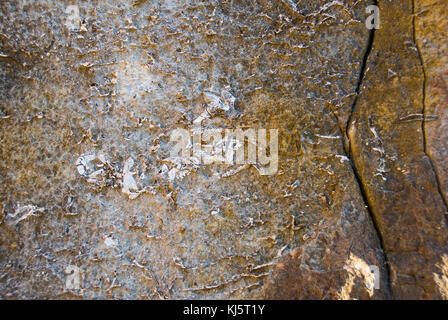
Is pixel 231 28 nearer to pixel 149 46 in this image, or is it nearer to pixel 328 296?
pixel 149 46

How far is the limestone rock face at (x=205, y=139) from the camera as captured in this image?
0.77 metres

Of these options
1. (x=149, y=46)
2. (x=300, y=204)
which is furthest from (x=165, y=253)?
(x=149, y=46)

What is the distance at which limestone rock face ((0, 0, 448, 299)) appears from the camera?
0.77 m

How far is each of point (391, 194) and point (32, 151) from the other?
0.76 m

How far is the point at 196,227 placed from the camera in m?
0.81

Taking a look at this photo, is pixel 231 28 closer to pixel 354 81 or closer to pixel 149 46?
pixel 149 46

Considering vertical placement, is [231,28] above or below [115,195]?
above

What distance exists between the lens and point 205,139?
820 millimetres

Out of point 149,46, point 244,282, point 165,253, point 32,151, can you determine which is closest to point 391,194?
point 244,282

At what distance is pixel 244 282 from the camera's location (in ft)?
2.57

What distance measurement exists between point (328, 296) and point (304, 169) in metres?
0.26
